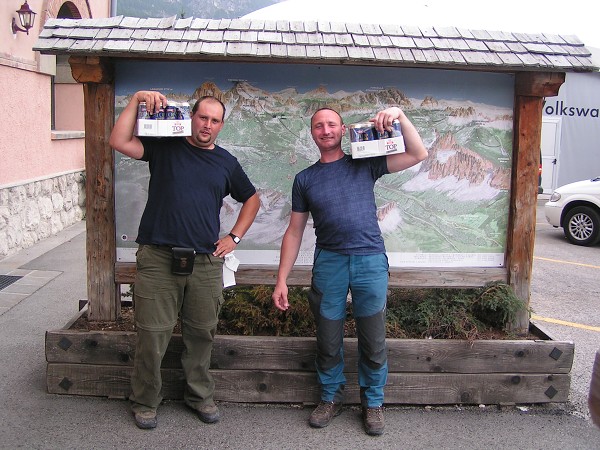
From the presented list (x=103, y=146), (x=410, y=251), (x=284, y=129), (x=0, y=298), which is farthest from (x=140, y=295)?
(x=0, y=298)

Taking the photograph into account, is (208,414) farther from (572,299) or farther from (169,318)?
(572,299)

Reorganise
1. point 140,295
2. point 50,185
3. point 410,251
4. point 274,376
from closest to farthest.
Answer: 1. point 140,295
2. point 274,376
3. point 410,251
4. point 50,185

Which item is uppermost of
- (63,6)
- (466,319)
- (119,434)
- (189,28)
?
(63,6)

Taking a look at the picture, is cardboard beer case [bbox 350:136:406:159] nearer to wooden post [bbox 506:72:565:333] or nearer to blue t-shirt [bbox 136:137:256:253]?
blue t-shirt [bbox 136:137:256:253]

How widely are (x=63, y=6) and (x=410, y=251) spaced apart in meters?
9.32

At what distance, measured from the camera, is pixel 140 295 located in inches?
151

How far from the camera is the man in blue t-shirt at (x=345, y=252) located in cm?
385

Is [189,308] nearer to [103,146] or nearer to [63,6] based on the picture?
[103,146]

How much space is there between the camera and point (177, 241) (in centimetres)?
380

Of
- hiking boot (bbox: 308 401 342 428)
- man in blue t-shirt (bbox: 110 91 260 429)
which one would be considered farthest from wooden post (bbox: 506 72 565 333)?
man in blue t-shirt (bbox: 110 91 260 429)

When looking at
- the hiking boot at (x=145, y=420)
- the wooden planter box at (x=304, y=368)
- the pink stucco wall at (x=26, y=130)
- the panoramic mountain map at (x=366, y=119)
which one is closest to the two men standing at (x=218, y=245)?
Result: the hiking boot at (x=145, y=420)

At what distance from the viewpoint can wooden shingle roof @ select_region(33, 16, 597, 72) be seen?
4.07 metres

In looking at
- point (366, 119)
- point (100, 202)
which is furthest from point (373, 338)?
point (100, 202)

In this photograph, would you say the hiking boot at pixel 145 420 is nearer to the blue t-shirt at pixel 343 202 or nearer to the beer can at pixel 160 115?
the blue t-shirt at pixel 343 202
